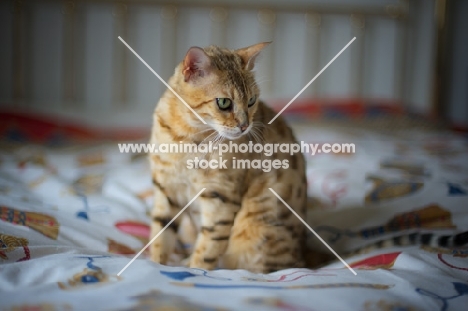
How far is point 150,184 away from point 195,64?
59cm

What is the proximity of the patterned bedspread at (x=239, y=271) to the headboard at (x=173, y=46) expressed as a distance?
390mm

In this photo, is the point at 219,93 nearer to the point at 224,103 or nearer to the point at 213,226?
the point at 224,103

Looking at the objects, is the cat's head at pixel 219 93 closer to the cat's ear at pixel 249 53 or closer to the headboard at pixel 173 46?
the cat's ear at pixel 249 53

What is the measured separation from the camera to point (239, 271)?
3.14 feet

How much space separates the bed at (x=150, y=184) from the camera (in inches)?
30.3

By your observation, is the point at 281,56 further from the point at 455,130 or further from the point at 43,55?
the point at 43,55

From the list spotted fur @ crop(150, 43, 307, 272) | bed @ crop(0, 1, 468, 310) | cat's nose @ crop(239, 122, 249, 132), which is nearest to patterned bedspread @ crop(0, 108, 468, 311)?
bed @ crop(0, 1, 468, 310)

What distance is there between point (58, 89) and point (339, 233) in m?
1.93

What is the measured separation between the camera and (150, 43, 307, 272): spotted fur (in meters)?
1.12

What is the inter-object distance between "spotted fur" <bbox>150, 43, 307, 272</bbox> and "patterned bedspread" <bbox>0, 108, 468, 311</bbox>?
0.12 meters

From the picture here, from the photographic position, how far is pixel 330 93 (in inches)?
116

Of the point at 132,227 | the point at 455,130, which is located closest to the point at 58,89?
the point at 132,227

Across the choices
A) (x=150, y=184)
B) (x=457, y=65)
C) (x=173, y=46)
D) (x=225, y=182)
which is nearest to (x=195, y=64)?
(x=225, y=182)

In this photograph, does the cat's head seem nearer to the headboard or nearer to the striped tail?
the striped tail
